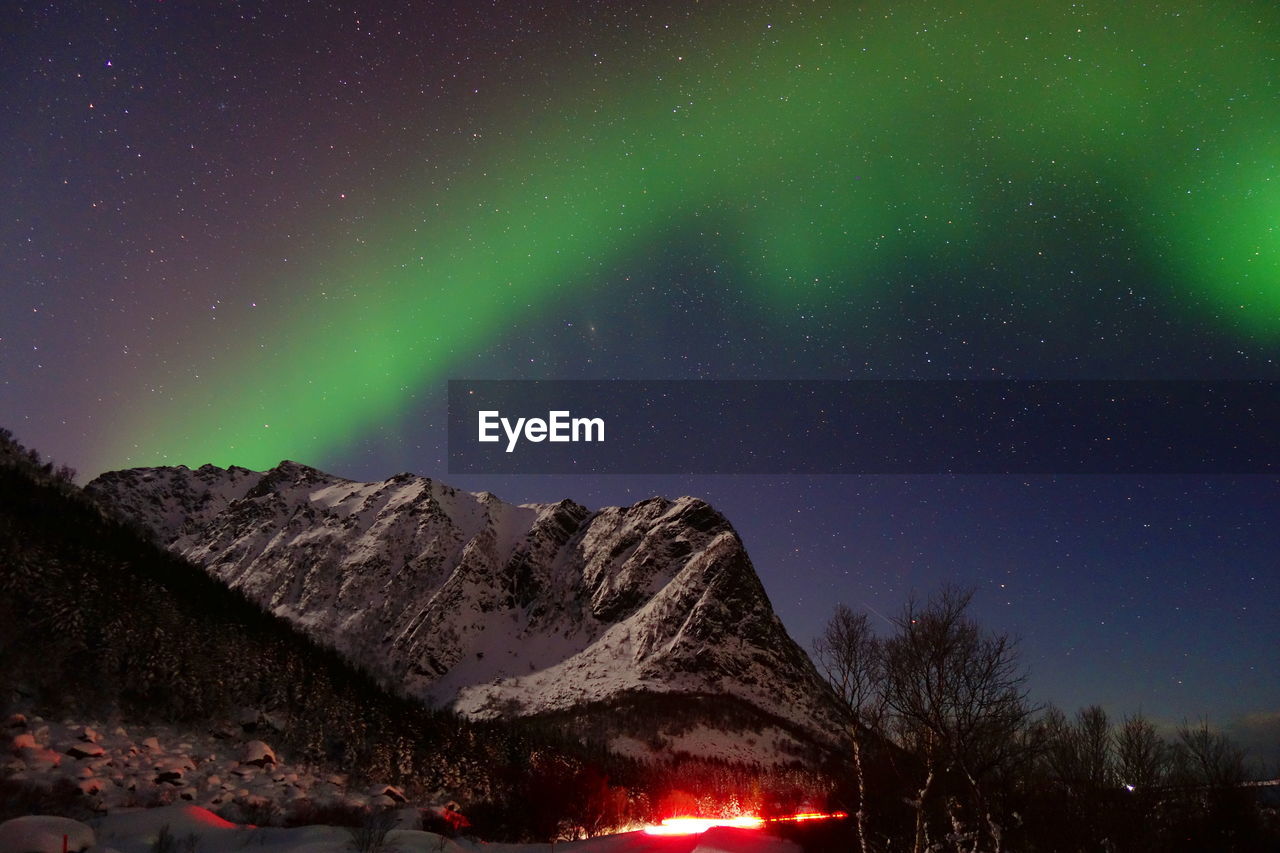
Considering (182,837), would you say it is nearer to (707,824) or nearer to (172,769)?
(172,769)

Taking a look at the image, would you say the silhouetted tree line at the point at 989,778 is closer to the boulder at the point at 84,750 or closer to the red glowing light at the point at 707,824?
the red glowing light at the point at 707,824

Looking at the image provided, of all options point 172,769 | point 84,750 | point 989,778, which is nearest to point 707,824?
point 989,778

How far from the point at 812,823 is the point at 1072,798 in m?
17.6

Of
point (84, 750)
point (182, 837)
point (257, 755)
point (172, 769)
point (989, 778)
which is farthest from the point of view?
point (989, 778)

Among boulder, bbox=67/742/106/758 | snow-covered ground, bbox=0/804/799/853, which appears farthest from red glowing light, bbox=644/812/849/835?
boulder, bbox=67/742/106/758

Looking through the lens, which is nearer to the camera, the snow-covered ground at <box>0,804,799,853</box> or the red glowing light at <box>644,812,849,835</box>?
the snow-covered ground at <box>0,804,799,853</box>

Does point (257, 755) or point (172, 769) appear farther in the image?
point (257, 755)

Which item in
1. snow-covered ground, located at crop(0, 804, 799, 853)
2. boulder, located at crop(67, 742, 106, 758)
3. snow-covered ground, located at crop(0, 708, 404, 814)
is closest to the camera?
snow-covered ground, located at crop(0, 804, 799, 853)

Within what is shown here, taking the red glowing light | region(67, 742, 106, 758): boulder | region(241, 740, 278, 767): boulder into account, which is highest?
region(67, 742, 106, 758): boulder

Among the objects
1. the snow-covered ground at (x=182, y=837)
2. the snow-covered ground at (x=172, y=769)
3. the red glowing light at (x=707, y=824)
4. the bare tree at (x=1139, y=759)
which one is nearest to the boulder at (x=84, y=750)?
the snow-covered ground at (x=172, y=769)

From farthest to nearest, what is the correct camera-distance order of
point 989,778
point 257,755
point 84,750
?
1. point 989,778
2. point 257,755
3. point 84,750

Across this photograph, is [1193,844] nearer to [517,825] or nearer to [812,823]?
[812,823]

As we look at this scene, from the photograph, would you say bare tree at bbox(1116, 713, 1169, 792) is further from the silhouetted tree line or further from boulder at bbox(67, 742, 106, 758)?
boulder at bbox(67, 742, 106, 758)

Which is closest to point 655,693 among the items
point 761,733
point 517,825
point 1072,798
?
point 761,733
